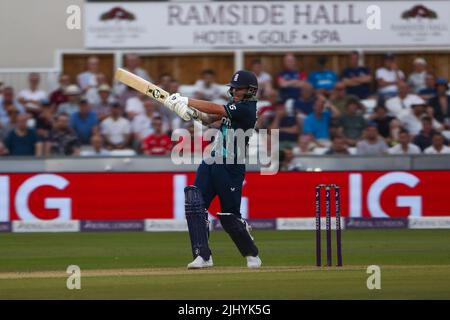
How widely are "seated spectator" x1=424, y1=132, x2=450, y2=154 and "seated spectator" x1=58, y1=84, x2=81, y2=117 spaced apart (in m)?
5.29

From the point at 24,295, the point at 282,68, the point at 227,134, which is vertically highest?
the point at 282,68

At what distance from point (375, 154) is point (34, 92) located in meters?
5.37

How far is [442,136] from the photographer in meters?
18.3

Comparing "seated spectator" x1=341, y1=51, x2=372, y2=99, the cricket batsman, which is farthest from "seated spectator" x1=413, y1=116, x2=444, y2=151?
the cricket batsman

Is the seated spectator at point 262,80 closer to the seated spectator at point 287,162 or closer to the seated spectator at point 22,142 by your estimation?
the seated spectator at point 287,162

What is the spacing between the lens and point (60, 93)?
19.1 metres

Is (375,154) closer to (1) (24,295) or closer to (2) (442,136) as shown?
(2) (442,136)

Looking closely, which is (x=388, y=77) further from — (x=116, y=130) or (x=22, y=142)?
(x=22, y=142)

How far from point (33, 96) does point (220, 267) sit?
7854 millimetres

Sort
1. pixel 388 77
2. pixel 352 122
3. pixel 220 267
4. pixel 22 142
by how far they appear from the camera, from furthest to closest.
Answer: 1. pixel 388 77
2. pixel 352 122
3. pixel 22 142
4. pixel 220 267

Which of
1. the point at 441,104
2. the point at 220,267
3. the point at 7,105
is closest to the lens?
the point at 220,267

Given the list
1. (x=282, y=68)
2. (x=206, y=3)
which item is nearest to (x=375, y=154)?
(x=282, y=68)

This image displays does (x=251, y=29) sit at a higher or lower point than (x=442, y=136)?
higher

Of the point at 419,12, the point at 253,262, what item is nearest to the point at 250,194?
the point at 419,12
